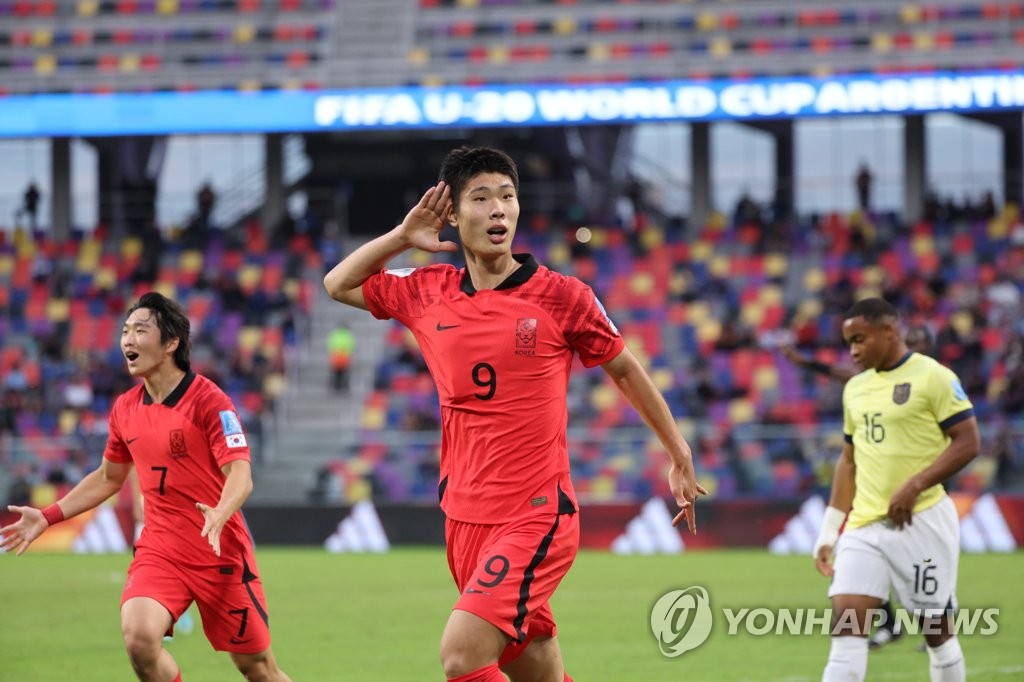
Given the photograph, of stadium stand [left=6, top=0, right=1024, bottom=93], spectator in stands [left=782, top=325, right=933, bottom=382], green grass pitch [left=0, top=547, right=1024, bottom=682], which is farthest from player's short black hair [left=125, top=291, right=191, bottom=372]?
stadium stand [left=6, top=0, right=1024, bottom=93]

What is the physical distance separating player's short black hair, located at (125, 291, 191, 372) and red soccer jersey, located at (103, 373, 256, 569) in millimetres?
255

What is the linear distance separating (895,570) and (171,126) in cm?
2534

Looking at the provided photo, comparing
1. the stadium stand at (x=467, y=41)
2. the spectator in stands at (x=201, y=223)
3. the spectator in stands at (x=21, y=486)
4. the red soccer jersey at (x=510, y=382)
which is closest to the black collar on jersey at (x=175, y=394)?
the red soccer jersey at (x=510, y=382)

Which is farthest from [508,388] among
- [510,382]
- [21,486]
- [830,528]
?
[21,486]

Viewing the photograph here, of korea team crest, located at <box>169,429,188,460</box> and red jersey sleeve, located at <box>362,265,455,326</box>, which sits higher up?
red jersey sleeve, located at <box>362,265,455,326</box>

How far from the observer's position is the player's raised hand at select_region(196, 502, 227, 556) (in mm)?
6848

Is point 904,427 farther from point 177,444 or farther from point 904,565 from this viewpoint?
point 177,444

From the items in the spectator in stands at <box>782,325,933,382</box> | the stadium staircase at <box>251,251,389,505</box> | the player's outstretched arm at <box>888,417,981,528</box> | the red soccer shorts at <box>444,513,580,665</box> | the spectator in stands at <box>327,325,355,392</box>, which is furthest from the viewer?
the spectator in stands at <box>327,325,355,392</box>

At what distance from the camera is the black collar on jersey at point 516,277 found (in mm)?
6297

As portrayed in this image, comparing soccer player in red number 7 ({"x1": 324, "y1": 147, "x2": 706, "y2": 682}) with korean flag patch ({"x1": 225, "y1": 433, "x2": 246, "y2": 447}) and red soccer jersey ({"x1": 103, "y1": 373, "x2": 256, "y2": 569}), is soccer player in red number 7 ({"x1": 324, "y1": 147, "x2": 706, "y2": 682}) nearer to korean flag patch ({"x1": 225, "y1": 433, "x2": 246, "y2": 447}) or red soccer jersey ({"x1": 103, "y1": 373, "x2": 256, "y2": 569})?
korean flag patch ({"x1": 225, "y1": 433, "x2": 246, "y2": 447})

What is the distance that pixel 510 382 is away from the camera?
6.18 m

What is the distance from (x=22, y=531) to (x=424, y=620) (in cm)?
723

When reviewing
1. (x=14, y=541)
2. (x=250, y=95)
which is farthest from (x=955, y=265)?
(x=14, y=541)

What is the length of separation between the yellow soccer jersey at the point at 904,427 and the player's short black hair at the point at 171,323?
358cm
